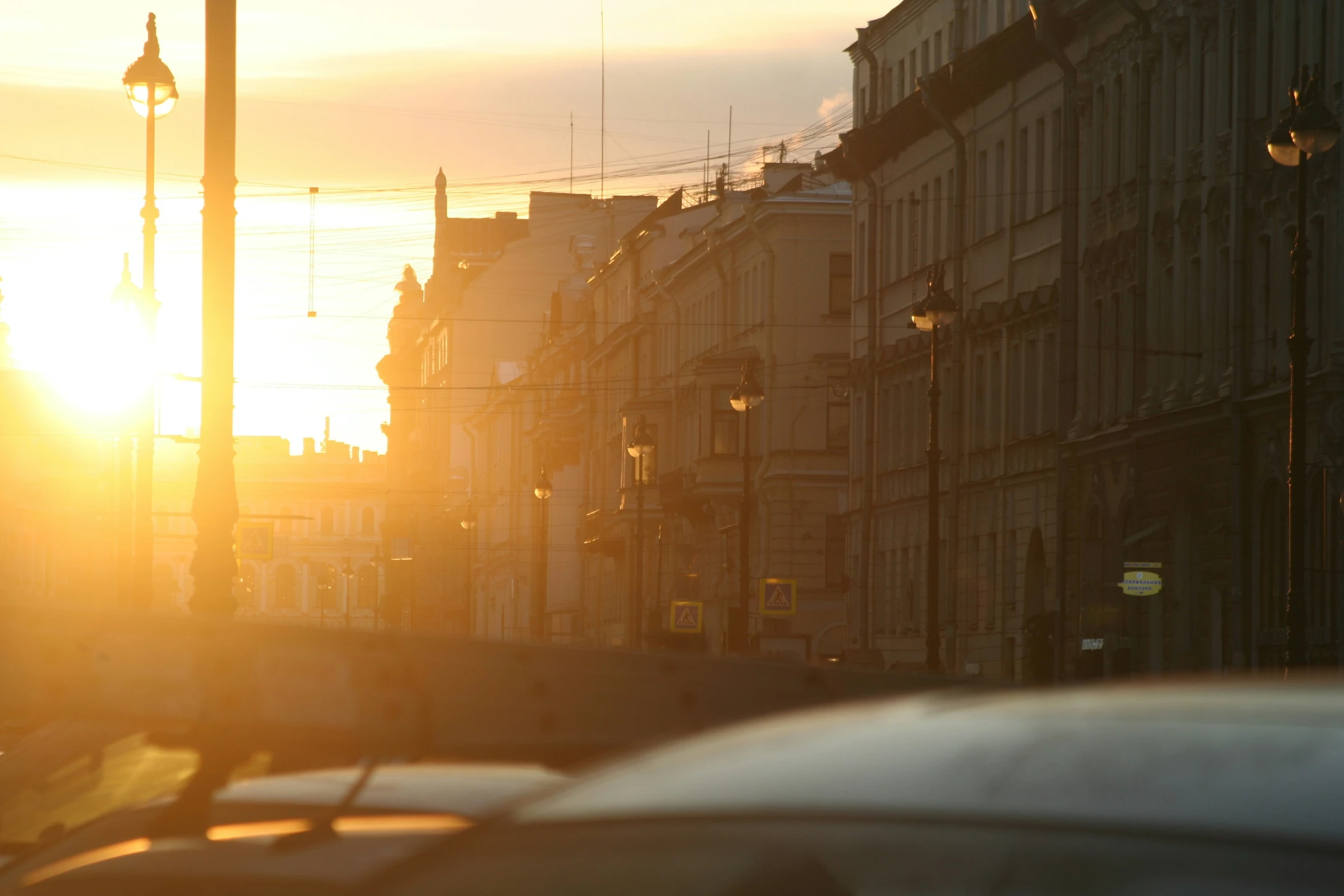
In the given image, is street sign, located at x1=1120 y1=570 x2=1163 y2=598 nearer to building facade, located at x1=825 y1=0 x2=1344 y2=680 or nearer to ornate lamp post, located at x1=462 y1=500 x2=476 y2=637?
building facade, located at x1=825 y1=0 x2=1344 y2=680

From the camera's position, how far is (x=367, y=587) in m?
173

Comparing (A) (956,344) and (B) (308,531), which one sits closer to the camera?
(A) (956,344)

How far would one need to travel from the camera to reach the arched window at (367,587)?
17150 centimetres

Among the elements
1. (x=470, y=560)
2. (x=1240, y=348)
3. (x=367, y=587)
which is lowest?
(x=367, y=587)

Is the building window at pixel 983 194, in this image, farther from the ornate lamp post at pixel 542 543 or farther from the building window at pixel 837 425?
the ornate lamp post at pixel 542 543

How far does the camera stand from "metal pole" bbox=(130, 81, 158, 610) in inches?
1121

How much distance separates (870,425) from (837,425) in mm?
7067

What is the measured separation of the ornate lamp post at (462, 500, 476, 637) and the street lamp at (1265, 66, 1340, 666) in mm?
55450

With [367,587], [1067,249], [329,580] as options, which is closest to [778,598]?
[1067,249]

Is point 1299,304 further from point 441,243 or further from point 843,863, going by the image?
point 441,243

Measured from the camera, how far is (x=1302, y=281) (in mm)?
22891

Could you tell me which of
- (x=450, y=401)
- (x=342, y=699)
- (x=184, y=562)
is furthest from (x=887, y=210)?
(x=184, y=562)

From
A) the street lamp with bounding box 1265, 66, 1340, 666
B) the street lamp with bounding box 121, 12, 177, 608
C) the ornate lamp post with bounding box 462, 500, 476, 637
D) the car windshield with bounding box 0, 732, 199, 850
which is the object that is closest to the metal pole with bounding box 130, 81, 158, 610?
the street lamp with bounding box 121, 12, 177, 608

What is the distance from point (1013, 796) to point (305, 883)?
1.66 meters
